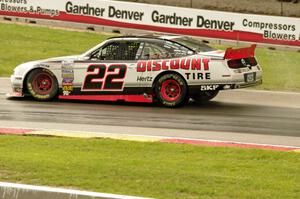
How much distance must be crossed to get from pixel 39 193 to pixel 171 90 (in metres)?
8.56

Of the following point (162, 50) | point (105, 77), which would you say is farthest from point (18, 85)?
point (162, 50)

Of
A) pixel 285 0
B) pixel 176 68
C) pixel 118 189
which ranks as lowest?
pixel 118 189

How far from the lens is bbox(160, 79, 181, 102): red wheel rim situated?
599 inches

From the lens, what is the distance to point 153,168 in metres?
8.18

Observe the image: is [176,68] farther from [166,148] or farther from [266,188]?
[266,188]

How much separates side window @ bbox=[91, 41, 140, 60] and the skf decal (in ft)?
1.09

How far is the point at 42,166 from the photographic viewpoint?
816cm

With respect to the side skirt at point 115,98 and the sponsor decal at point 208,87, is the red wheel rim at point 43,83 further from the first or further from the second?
the sponsor decal at point 208,87

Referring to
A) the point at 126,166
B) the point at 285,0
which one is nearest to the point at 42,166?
the point at 126,166

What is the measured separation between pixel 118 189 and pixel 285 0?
120 feet

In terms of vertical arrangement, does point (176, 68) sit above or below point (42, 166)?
above

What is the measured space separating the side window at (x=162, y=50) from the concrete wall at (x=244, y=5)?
25.4 m

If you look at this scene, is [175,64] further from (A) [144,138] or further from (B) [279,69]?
(B) [279,69]

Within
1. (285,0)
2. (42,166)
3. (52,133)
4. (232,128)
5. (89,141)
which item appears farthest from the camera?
(285,0)
